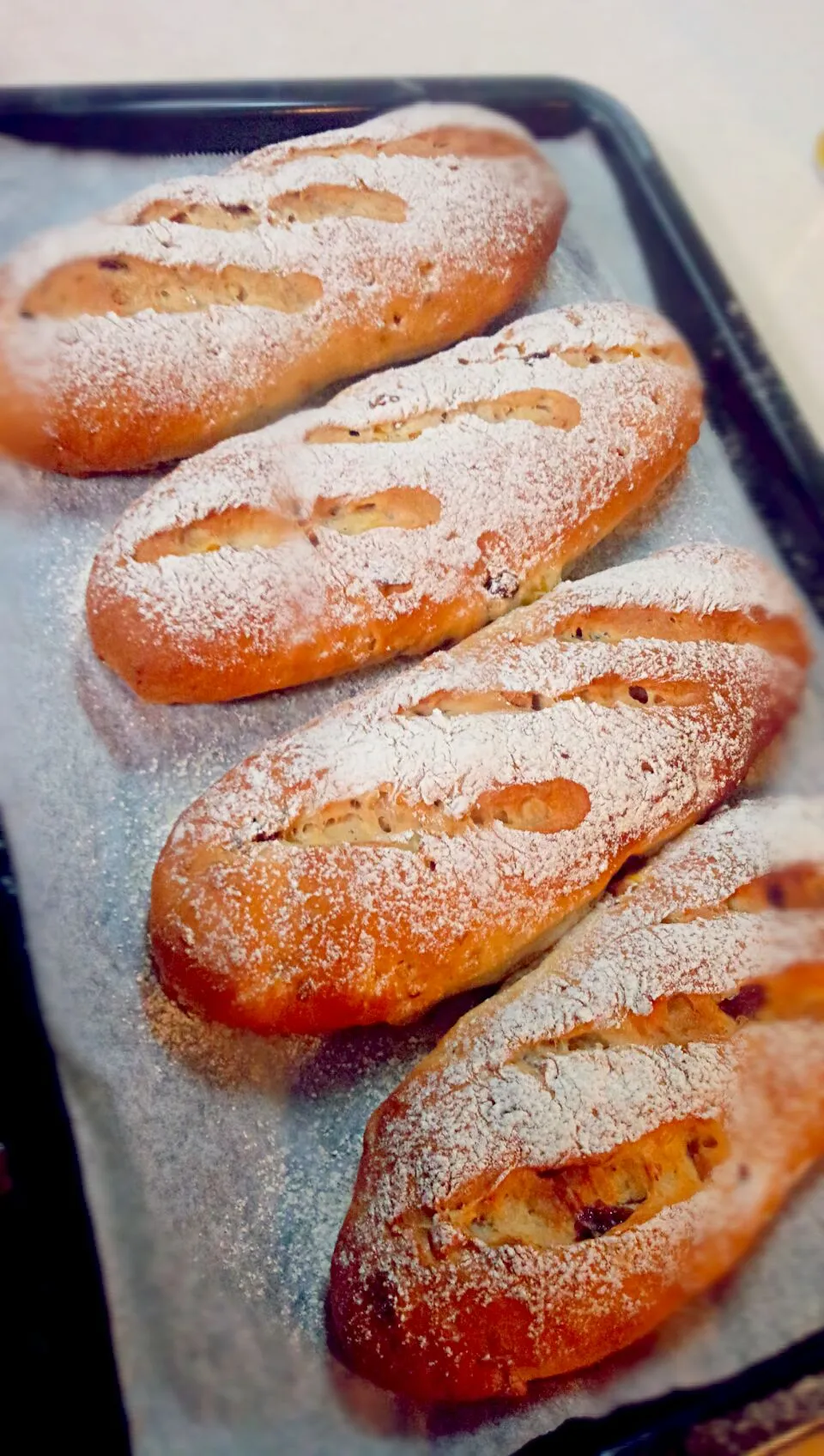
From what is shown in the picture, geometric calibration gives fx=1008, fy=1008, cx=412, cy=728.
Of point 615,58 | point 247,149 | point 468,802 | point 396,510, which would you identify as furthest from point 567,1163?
point 615,58

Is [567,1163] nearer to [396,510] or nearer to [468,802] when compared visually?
[468,802]

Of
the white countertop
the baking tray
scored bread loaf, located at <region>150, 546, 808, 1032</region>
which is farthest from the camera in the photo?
the white countertop

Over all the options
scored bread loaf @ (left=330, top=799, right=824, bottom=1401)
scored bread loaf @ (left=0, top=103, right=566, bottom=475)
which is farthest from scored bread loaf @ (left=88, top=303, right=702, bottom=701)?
scored bread loaf @ (left=330, top=799, right=824, bottom=1401)

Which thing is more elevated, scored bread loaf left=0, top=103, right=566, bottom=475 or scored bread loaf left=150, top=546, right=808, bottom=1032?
scored bread loaf left=0, top=103, right=566, bottom=475

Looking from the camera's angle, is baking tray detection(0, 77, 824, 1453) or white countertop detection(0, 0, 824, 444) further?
white countertop detection(0, 0, 824, 444)

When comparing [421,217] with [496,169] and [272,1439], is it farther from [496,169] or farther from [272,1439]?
[272,1439]

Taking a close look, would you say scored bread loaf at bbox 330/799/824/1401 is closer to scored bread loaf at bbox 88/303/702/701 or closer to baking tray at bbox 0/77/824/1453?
baking tray at bbox 0/77/824/1453

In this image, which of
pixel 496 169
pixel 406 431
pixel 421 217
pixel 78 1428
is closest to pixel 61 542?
pixel 406 431

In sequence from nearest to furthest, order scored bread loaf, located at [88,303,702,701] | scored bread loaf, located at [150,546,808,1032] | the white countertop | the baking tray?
the baking tray < scored bread loaf, located at [150,546,808,1032] < scored bread loaf, located at [88,303,702,701] < the white countertop
